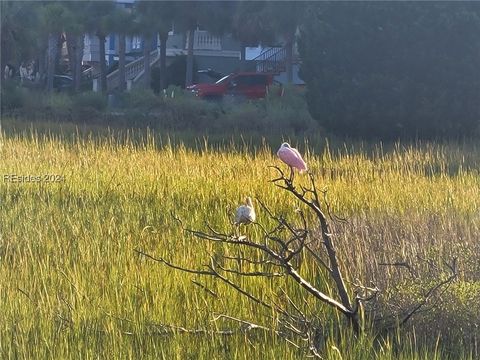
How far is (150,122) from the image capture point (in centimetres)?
1981

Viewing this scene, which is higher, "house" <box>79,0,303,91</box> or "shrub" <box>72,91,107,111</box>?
"house" <box>79,0,303,91</box>

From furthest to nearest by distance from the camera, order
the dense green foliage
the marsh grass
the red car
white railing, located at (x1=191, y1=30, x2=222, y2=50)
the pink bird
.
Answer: white railing, located at (x1=191, y1=30, x2=222, y2=50) → the red car → the dense green foliage → the marsh grass → the pink bird

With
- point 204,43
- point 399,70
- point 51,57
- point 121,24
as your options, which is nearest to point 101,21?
point 121,24

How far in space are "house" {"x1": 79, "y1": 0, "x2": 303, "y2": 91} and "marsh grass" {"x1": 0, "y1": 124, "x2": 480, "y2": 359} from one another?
25219 millimetres

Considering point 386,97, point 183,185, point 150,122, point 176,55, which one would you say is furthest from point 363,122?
point 176,55

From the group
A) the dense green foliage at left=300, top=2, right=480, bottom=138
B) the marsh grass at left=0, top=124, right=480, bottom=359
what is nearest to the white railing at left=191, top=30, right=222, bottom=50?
the dense green foliage at left=300, top=2, right=480, bottom=138

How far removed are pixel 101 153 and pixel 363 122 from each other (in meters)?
7.28

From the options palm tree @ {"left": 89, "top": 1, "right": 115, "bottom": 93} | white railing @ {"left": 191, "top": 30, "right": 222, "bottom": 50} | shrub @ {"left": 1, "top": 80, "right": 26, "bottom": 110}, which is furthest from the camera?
white railing @ {"left": 191, "top": 30, "right": 222, "bottom": 50}

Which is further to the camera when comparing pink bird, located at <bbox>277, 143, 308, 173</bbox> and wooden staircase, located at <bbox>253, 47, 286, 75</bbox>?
wooden staircase, located at <bbox>253, 47, 286, 75</bbox>

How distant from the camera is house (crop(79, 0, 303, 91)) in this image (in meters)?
34.6

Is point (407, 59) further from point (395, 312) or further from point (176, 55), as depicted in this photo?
point (176, 55)

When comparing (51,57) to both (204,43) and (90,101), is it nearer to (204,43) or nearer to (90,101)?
(90,101)

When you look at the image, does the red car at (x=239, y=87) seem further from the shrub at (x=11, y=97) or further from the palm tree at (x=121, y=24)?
the shrub at (x=11, y=97)

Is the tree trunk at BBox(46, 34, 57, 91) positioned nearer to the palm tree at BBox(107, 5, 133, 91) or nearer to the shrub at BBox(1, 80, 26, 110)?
the palm tree at BBox(107, 5, 133, 91)
